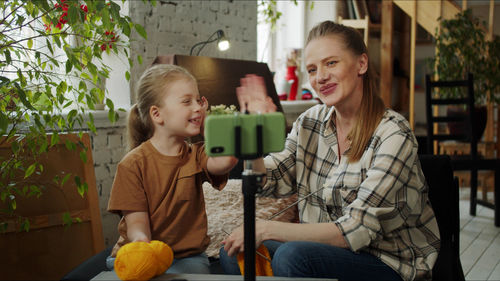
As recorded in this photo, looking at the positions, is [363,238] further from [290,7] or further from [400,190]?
[290,7]

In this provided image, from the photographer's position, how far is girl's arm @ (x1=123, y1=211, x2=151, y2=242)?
49.3 inches

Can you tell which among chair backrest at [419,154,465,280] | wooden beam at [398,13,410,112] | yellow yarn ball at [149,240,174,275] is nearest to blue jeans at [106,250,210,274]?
yellow yarn ball at [149,240,174,275]

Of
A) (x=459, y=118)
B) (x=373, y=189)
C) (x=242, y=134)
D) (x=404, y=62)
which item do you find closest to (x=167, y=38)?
(x=373, y=189)

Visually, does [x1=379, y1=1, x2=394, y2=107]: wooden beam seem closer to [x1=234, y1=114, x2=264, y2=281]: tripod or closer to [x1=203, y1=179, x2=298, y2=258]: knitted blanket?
[x1=203, y1=179, x2=298, y2=258]: knitted blanket

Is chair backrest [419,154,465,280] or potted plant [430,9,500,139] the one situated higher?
potted plant [430,9,500,139]

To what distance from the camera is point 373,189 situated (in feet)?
4.36

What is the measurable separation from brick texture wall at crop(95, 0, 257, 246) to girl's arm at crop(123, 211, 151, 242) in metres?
1.44

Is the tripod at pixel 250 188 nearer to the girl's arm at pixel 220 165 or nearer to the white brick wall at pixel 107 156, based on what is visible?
the girl's arm at pixel 220 165

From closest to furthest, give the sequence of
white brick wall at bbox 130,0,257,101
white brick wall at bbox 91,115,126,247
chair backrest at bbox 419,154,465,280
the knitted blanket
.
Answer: chair backrest at bbox 419,154,465,280
the knitted blanket
white brick wall at bbox 91,115,126,247
white brick wall at bbox 130,0,257,101

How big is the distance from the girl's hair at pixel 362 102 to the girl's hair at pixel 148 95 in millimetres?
427

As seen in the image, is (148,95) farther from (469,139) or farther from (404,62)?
(404,62)

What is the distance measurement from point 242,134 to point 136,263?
0.38 metres

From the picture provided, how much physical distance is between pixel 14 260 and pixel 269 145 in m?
1.72

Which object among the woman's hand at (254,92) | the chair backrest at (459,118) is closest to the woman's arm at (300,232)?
the woman's hand at (254,92)
